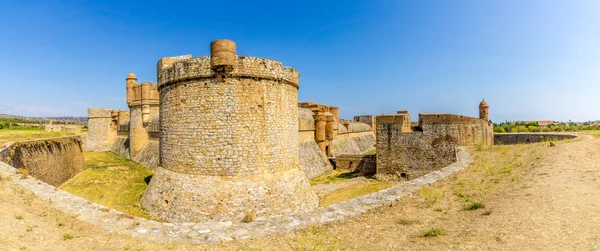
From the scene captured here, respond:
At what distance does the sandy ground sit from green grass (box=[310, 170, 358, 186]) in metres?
12.6

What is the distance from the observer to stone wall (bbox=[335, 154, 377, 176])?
21750mm

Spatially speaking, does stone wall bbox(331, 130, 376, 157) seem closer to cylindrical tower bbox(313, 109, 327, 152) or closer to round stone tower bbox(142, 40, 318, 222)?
cylindrical tower bbox(313, 109, 327, 152)

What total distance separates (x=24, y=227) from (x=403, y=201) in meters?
8.34

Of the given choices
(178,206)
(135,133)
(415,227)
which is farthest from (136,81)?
(415,227)

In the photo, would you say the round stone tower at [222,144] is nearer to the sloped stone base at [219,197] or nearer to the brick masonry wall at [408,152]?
the sloped stone base at [219,197]

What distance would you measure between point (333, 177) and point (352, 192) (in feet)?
16.7

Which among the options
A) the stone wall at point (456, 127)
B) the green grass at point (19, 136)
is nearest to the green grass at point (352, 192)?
the stone wall at point (456, 127)

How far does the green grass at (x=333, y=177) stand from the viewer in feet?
67.4

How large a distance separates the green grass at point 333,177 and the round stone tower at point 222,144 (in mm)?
8852

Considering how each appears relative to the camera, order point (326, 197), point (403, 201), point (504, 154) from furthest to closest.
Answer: point (326, 197), point (504, 154), point (403, 201)

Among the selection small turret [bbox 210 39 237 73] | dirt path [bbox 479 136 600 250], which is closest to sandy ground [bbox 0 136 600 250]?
dirt path [bbox 479 136 600 250]

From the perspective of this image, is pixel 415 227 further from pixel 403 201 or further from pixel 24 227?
pixel 24 227

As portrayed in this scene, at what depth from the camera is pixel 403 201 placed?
23.9ft

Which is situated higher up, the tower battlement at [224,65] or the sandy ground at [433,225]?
the tower battlement at [224,65]
